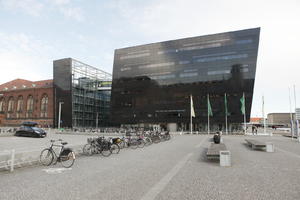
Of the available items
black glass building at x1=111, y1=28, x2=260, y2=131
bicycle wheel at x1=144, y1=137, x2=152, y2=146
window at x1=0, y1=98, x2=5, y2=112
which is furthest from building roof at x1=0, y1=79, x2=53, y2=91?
bicycle wheel at x1=144, y1=137, x2=152, y2=146

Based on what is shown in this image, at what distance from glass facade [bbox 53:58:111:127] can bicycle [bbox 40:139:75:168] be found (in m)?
56.1

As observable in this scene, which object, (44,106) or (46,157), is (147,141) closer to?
(46,157)

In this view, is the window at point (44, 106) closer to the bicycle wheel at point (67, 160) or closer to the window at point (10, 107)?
the window at point (10, 107)

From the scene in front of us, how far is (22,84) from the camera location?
8550 cm

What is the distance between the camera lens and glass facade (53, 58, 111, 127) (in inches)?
2484

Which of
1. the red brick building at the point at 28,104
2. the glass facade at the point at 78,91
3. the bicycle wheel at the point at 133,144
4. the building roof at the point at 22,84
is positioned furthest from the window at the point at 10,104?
the bicycle wheel at the point at 133,144

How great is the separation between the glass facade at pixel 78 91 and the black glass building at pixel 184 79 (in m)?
11.2

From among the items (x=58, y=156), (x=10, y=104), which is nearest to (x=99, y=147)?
(x=58, y=156)

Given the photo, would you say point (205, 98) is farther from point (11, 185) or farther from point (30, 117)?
point (30, 117)

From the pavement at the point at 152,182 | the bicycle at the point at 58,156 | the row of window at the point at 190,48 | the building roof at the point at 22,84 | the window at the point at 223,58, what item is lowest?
the pavement at the point at 152,182

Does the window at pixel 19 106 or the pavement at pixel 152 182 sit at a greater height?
the window at pixel 19 106

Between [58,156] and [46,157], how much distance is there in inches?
28.8

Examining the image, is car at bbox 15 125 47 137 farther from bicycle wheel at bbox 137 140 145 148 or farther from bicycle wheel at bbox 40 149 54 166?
bicycle wheel at bbox 40 149 54 166

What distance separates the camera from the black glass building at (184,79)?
50.4 meters
